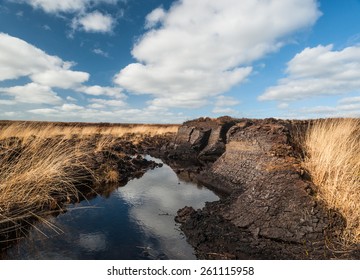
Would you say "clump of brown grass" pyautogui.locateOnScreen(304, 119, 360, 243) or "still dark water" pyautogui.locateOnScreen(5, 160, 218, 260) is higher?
"clump of brown grass" pyautogui.locateOnScreen(304, 119, 360, 243)

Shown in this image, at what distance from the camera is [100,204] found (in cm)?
686

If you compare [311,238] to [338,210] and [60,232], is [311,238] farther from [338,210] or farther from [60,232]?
[60,232]

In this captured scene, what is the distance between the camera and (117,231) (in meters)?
5.24

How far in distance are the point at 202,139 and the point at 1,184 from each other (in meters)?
11.2

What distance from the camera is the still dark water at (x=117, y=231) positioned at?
438 centimetres

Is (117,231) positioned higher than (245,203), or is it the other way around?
(245,203)

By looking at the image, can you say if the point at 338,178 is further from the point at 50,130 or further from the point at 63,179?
the point at 50,130

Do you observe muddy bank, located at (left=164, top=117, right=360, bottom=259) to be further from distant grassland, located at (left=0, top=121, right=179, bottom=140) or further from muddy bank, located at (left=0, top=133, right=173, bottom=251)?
distant grassland, located at (left=0, top=121, right=179, bottom=140)

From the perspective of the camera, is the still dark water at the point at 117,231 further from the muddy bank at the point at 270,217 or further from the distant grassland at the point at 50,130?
the distant grassland at the point at 50,130

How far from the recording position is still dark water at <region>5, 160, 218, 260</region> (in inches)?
172

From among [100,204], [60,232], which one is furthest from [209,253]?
[100,204]

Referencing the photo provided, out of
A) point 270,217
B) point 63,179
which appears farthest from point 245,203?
point 63,179

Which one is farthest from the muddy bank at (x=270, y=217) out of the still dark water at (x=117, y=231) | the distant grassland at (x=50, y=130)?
the distant grassland at (x=50, y=130)

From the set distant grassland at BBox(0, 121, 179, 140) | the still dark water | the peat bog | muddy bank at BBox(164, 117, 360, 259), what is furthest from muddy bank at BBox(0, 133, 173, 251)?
muddy bank at BBox(164, 117, 360, 259)
